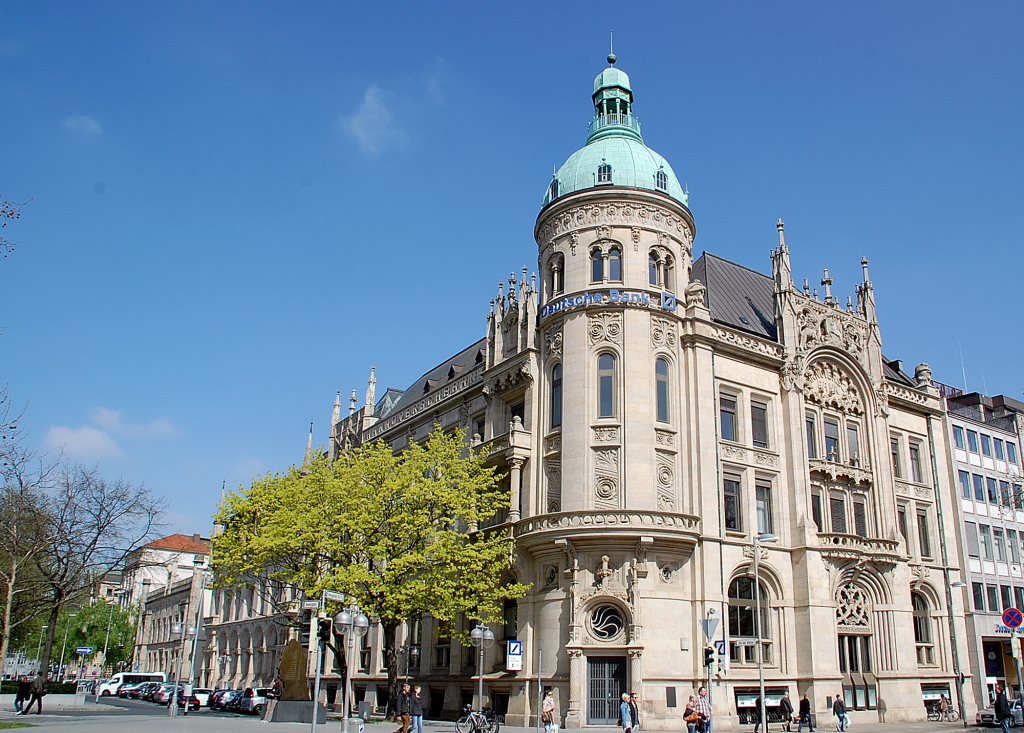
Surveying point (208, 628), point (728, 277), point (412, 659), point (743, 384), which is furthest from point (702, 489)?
point (208, 628)

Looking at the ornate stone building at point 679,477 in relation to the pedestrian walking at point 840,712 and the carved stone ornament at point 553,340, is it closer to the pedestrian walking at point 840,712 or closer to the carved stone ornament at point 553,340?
the carved stone ornament at point 553,340

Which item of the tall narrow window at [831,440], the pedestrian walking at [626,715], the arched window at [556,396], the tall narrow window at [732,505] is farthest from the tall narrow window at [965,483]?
→ the pedestrian walking at [626,715]

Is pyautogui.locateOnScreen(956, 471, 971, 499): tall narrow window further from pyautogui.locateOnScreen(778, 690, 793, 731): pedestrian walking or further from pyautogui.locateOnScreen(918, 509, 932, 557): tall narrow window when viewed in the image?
pyautogui.locateOnScreen(778, 690, 793, 731): pedestrian walking

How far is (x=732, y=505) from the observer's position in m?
40.0

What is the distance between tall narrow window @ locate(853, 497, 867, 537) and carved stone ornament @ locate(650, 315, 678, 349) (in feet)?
43.1

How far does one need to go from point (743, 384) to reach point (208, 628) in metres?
69.7

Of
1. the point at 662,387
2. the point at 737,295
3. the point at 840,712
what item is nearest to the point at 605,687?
the point at 840,712

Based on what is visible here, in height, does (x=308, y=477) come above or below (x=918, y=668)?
above

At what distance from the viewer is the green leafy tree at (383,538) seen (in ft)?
117

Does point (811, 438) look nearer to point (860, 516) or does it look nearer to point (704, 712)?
point (860, 516)

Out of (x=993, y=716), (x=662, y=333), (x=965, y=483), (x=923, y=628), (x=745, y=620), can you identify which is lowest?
(x=993, y=716)

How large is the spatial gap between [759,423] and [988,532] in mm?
19839

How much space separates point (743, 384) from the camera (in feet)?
138

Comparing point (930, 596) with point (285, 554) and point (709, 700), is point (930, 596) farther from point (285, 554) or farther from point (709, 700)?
point (285, 554)
